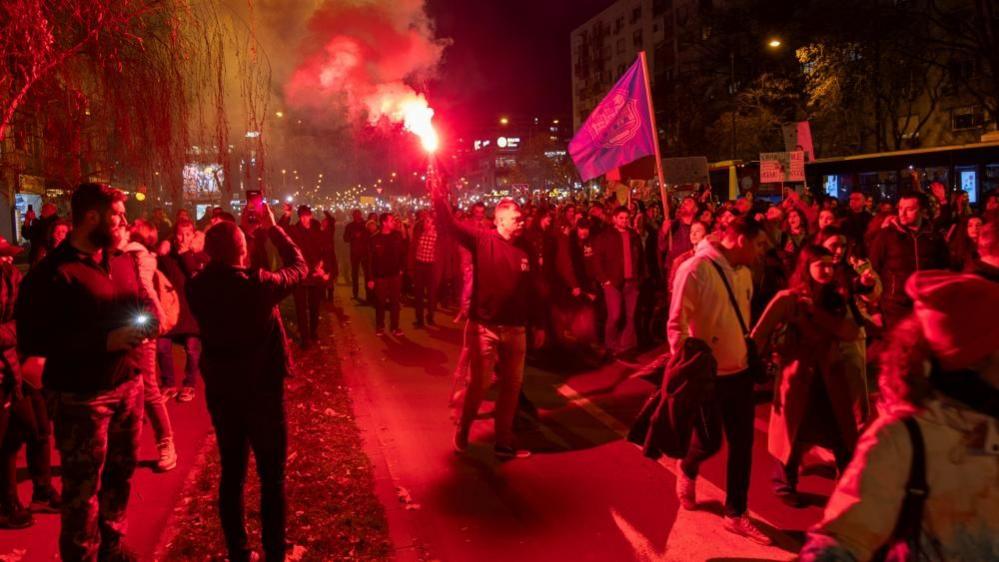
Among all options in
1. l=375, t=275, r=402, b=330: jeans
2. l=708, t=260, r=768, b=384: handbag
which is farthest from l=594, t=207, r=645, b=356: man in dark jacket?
l=708, t=260, r=768, b=384: handbag

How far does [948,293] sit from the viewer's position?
2213mm

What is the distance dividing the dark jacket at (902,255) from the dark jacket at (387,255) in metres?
6.79

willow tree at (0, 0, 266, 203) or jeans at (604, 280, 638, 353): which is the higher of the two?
willow tree at (0, 0, 266, 203)

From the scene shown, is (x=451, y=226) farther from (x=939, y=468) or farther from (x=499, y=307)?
(x=939, y=468)

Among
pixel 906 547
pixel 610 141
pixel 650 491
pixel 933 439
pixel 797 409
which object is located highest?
pixel 610 141

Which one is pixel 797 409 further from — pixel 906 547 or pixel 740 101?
pixel 740 101

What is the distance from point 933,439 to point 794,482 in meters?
3.79

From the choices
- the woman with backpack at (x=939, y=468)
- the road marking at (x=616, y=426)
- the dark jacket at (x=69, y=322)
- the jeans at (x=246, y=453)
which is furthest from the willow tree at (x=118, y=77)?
the woman with backpack at (x=939, y=468)

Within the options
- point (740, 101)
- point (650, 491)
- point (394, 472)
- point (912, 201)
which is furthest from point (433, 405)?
point (740, 101)

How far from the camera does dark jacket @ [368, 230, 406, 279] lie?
12.3m

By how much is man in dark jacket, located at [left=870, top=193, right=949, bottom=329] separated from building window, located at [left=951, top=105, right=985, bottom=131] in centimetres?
3207

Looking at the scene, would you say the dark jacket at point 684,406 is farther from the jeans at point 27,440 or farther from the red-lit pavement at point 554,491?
the jeans at point 27,440

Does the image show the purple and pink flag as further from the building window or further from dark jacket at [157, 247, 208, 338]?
the building window

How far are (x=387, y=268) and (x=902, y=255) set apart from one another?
734cm
